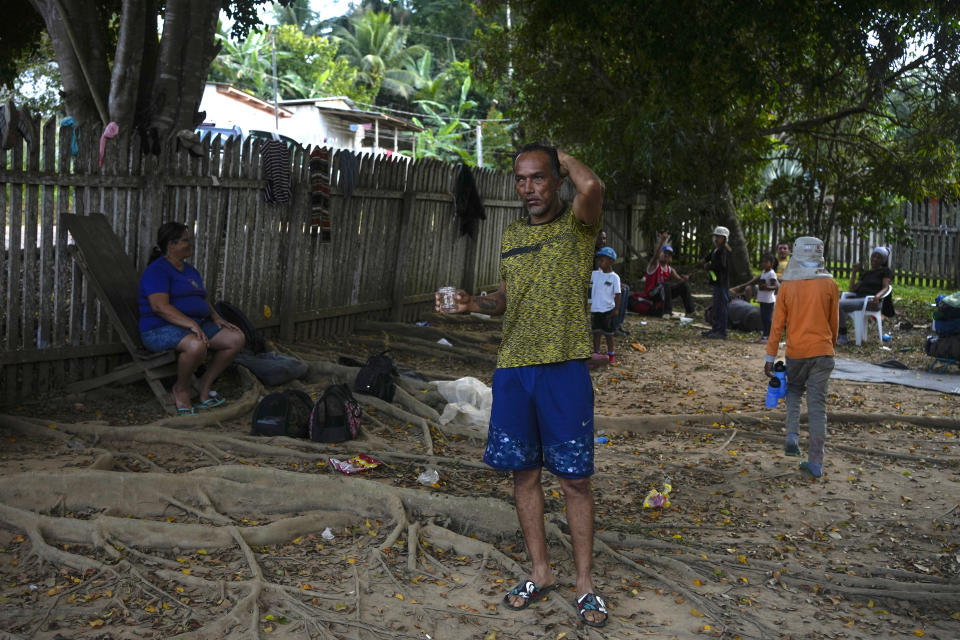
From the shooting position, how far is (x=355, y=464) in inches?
238

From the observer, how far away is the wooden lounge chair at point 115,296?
7043 mm

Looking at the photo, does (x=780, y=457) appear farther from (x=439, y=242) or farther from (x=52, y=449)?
(x=439, y=242)

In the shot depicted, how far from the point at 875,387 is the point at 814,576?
603 centimetres

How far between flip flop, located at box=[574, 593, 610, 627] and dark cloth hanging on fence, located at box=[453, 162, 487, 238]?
1007cm

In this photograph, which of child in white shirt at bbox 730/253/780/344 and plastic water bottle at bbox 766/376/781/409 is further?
child in white shirt at bbox 730/253/780/344

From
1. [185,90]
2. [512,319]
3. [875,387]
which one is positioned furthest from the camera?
[875,387]

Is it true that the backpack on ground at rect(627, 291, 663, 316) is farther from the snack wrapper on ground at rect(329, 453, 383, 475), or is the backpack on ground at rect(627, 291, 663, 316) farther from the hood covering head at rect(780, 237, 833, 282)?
the snack wrapper on ground at rect(329, 453, 383, 475)

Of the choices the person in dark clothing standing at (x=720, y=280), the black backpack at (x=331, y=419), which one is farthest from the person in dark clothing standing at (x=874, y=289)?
the black backpack at (x=331, y=419)

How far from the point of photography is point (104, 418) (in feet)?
22.9

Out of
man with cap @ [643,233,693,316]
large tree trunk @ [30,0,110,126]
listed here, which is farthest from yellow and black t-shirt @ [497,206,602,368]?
man with cap @ [643,233,693,316]

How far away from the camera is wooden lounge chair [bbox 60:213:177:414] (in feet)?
23.1

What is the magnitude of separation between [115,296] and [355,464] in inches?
103

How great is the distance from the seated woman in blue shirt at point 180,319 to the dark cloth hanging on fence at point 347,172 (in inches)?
143

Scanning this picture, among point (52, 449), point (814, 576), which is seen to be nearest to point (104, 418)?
point (52, 449)
